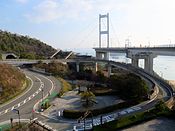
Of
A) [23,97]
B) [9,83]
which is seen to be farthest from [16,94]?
[9,83]

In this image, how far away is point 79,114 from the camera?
107 feet

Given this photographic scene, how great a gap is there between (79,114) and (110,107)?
4.43 meters

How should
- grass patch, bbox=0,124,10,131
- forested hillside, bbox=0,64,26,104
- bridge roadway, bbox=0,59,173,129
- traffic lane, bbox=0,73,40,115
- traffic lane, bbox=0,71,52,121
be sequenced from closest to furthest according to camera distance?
grass patch, bbox=0,124,10,131, bridge roadway, bbox=0,59,173,129, traffic lane, bbox=0,71,52,121, traffic lane, bbox=0,73,40,115, forested hillside, bbox=0,64,26,104

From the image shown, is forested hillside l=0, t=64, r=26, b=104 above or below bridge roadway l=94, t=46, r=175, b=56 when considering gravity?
below

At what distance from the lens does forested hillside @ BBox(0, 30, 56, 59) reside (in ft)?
356

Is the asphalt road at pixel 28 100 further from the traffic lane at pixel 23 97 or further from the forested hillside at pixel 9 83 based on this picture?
the forested hillside at pixel 9 83

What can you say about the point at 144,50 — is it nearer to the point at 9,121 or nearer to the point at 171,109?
the point at 171,109

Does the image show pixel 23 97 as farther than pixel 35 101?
Yes

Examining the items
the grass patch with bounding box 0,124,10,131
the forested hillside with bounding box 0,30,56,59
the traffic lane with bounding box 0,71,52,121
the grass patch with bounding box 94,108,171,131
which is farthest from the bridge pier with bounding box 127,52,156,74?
the forested hillside with bounding box 0,30,56,59

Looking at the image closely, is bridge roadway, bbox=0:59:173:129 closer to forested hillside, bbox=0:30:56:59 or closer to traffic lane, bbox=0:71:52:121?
traffic lane, bbox=0:71:52:121

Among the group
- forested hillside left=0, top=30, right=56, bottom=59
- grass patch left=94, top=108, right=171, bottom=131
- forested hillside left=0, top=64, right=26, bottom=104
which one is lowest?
grass patch left=94, top=108, right=171, bottom=131

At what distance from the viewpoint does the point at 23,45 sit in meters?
120

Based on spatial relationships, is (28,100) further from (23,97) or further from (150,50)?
(150,50)

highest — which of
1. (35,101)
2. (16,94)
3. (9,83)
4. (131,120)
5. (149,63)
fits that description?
(149,63)
